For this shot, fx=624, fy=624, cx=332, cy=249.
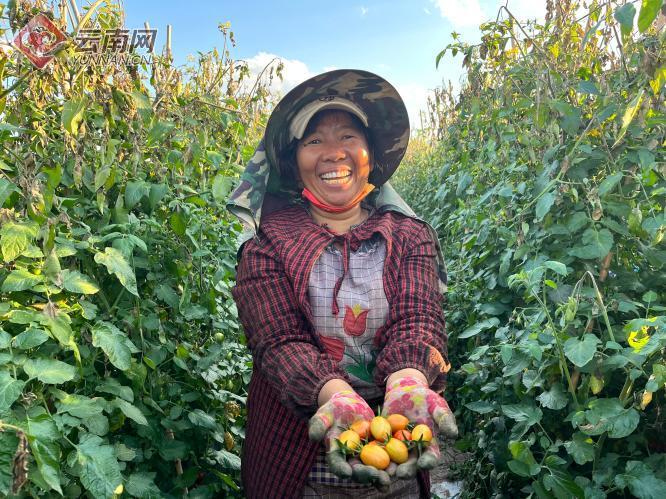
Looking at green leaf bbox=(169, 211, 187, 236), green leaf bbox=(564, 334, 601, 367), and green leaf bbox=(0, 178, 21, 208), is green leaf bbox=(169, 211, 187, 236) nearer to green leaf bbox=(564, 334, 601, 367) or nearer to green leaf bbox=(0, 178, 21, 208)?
green leaf bbox=(0, 178, 21, 208)

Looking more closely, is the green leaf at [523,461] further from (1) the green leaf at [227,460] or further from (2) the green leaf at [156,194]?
(2) the green leaf at [156,194]

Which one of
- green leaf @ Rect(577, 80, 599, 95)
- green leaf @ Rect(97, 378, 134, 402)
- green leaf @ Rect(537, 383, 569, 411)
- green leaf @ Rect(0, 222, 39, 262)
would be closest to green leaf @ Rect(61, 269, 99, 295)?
green leaf @ Rect(0, 222, 39, 262)

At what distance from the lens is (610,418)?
1.35 metres

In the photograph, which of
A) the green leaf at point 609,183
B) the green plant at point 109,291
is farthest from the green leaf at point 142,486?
the green leaf at point 609,183

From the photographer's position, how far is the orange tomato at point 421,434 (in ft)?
4.18

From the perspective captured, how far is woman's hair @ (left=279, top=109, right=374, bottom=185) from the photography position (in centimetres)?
169

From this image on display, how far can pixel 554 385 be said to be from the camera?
1.54 meters

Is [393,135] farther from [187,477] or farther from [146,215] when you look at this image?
[187,477]

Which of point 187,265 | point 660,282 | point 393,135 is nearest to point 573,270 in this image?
point 660,282

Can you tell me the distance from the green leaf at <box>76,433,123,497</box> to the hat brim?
864 millimetres

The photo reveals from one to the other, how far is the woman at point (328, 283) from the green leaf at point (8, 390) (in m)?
0.56

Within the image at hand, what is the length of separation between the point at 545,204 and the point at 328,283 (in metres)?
0.61

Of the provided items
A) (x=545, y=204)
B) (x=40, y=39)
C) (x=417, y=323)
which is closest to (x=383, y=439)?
(x=417, y=323)

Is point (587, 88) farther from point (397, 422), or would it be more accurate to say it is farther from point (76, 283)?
point (76, 283)
